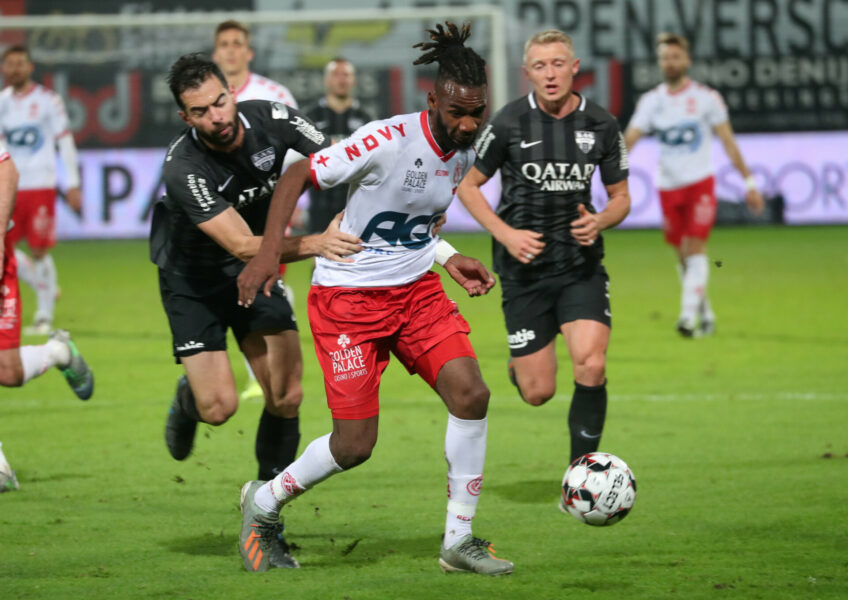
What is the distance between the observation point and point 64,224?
20.6 meters

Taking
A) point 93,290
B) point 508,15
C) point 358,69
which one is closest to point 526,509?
point 93,290

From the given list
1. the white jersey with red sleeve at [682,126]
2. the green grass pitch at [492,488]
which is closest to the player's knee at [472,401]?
the green grass pitch at [492,488]

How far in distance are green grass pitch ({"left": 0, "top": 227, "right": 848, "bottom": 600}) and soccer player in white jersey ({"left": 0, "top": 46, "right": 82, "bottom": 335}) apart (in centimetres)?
89

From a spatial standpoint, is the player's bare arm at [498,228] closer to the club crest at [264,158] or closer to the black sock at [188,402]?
the club crest at [264,158]

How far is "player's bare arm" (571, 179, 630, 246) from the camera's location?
5.88m

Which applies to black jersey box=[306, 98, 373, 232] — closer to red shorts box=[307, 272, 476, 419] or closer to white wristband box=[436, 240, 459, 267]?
white wristband box=[436, 240, 459, 267]

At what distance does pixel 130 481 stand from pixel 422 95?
13714 millimetres

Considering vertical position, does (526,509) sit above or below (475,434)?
below

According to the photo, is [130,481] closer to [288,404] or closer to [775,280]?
[288,404]

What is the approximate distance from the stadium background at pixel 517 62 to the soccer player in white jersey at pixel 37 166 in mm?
6953

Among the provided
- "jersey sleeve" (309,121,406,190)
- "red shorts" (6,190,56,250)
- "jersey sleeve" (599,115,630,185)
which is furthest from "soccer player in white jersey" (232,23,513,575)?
"red shorts" (6,190,56,250)

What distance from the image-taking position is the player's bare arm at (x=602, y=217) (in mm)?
5879

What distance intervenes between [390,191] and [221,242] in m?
0.74

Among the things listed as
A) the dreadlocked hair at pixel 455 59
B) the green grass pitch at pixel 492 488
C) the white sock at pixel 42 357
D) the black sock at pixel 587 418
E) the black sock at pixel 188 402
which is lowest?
the green grass pitch at pixel 492 488
